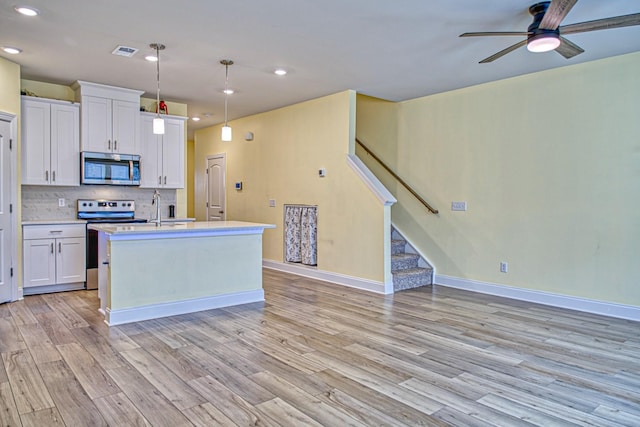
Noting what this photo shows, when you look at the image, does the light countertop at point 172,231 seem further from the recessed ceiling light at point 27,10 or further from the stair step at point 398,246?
the stair step at point 398,246

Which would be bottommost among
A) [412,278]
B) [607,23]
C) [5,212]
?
[412,278]

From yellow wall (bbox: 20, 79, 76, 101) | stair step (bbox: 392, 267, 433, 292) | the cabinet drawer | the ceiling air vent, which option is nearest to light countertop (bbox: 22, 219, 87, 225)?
the cabinet drawer

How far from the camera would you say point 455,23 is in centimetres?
363

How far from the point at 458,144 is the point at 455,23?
7.95ft

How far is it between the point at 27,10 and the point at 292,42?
2206 mm

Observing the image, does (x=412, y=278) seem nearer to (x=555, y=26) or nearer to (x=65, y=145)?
(x=555, y=26)

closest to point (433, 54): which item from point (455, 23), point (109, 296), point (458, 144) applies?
point (455, 23)

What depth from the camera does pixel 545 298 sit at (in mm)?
4980

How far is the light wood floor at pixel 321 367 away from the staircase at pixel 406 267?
36.9 inches

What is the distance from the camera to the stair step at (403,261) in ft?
19.6

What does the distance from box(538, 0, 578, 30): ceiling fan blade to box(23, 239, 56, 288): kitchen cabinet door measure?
5720 millimetres

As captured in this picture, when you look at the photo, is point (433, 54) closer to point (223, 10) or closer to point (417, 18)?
point (417, 18)

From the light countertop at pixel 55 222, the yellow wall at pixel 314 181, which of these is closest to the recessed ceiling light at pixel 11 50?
the light countertop at pixel 55 222

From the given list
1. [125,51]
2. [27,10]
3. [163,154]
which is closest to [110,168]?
[163,154]
